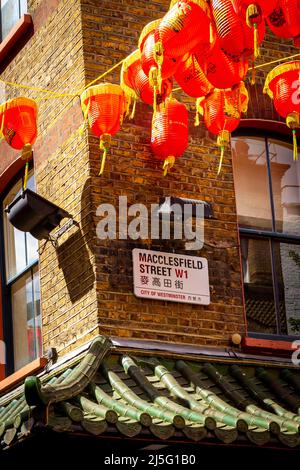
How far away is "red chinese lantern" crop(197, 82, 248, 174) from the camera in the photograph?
11.2 meters

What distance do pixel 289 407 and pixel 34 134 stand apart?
3725 millimetres

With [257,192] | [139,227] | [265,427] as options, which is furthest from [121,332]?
[257,192]

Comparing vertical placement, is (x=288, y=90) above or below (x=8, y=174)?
below

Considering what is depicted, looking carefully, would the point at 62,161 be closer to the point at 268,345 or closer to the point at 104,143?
the point at 104,143

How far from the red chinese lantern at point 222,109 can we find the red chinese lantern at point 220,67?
95 cm

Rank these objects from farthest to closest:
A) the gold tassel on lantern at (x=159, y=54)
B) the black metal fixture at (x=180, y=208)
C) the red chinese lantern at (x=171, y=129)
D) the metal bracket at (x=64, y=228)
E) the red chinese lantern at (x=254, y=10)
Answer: the metal bracket at (x=64, y=228)
the black metal fixture at (x=180, y=208)
the red chinese lantern at (x=171, y=129)
the gold tassel on lantern at (x=159, y=54)
the red chinese lantern at (x=254, y=10)

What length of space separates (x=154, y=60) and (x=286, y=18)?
1276mm

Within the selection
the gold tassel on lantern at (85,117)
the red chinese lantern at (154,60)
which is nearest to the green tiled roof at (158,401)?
the gold tassel on lantern at (85,117)

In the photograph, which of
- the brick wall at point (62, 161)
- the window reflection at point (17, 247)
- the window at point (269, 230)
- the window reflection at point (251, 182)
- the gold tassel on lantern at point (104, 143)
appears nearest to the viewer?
the gold tassel on lantern at point (104, 143)

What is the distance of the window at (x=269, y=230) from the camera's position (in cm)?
1233

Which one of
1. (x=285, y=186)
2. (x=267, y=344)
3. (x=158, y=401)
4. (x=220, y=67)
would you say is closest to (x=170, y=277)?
(x=267, y=344)

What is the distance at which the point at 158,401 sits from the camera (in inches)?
400

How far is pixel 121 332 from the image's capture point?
36.3ft

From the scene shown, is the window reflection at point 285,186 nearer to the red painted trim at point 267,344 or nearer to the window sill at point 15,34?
the red painted trim at point 267,344
